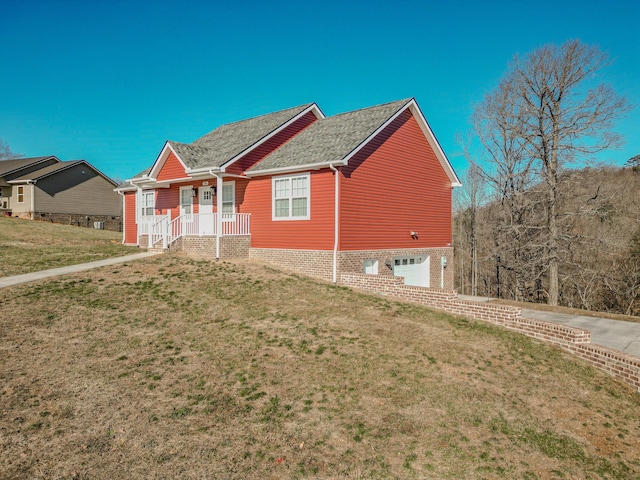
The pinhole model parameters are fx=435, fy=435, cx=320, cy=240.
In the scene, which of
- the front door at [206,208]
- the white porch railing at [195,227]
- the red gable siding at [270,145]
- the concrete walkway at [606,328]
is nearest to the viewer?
the concrete walkway at [606,328]

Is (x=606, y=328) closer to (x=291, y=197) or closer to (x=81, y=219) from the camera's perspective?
(x=291, y=197)

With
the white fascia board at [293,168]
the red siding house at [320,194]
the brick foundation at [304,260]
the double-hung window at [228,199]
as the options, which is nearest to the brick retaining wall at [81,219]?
the red siding house at [320,194]

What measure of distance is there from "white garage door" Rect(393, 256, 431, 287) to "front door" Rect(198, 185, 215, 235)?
803 centimetres

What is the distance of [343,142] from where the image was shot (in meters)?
16.4

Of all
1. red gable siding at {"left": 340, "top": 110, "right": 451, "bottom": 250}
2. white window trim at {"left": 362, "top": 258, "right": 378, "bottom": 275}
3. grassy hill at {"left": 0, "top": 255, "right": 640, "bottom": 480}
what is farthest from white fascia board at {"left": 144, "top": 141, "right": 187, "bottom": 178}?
grassy hill at {"left": 0, "top": 255, "right": 640, "bottom": 480}

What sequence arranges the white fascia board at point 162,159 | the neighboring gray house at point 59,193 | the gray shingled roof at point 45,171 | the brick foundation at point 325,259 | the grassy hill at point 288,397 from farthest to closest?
1. the gray shingled roof at point 45,171
2. the neighboring gray house at point 59,193
3. the white fascia board at point 162,159
4. the brick foundation at point 325,259
5. the grassy hill at point 288,397

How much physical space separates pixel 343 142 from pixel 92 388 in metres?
12.1

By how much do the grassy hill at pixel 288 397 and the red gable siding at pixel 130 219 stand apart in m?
15.0

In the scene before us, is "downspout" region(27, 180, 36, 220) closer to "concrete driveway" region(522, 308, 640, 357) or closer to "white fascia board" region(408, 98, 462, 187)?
"white fascia board" region(408, 98, 462, 187)

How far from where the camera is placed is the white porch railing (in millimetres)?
17812

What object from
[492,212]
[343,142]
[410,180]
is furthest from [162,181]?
[492,212]

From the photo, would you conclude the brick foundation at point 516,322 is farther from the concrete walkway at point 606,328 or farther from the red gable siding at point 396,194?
the red gable siding at point 396,194

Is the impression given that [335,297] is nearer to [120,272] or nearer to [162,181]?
[120,272]

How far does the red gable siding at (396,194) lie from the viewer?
15.8 m
